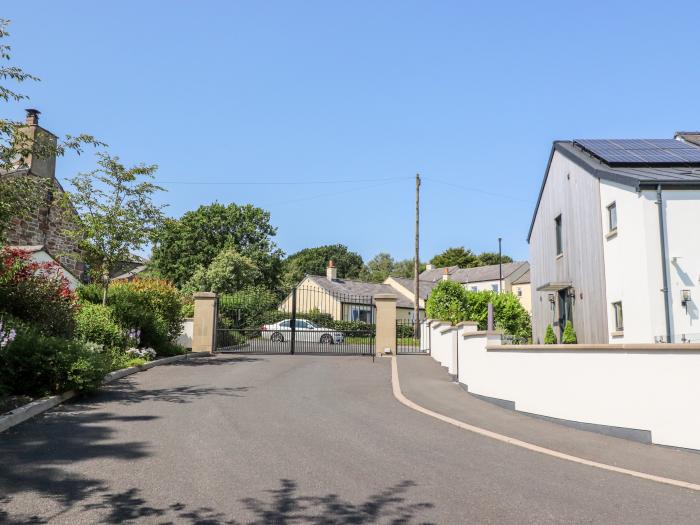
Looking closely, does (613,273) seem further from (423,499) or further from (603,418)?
(423,499)

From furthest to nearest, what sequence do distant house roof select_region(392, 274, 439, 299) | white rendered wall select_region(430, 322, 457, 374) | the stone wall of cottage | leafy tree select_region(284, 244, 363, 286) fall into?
leafy tree select_region(284, 244, 363, 286)
distant house roof select_region(392, 274, 439, 299)
the stone wall of cottage
white rendered wall select_region(430, 322, 457, 374)

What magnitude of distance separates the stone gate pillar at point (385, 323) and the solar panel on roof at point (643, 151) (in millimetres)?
8423

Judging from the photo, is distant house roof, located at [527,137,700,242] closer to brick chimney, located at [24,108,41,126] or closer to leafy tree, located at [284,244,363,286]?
brick chimney, located at [24,108,41,126]

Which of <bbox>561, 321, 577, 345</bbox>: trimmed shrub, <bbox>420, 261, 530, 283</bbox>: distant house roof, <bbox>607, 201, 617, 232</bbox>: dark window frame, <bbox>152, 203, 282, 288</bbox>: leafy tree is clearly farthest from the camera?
<bbox>420, 261, 530, 283</bbox>: distant house roof

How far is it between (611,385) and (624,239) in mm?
8190

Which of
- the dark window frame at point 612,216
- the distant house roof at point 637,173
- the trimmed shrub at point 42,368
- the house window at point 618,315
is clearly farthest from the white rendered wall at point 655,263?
the trimmed shrub at point 42,368

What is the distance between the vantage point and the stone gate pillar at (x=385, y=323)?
2005cm

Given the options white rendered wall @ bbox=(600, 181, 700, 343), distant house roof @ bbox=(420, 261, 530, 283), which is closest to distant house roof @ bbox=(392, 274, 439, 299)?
distant house roof @ bbox=(420, 261, 530, 283)

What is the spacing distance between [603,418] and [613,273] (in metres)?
8.56

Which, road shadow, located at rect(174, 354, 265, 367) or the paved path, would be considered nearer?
the paved path

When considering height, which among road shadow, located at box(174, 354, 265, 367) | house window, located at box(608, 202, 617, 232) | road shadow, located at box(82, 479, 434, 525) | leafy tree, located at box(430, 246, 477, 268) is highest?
leafy tree, located at box(430, 246, 477, 268)

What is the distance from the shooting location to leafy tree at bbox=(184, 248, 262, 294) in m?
41.8

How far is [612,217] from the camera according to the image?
1580 cm

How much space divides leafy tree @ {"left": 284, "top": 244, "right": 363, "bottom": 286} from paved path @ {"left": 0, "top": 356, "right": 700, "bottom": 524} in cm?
7179
